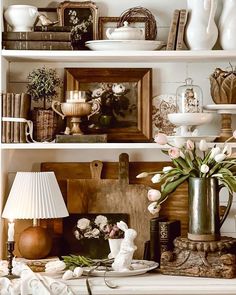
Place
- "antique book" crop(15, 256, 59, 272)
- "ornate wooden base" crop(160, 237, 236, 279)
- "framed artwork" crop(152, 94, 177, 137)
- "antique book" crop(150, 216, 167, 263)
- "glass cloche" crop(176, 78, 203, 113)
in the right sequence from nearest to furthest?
"ornate wooden base" crop(160, 237, 236, 279) < "antique book" crop(15, 256, 59, 272) < "antique book" crop(150, 216, 167, 263) < "glass cloche" crop(176, 78, 203, 113) < "framed artwork" crop(152, 94, 177, 137)

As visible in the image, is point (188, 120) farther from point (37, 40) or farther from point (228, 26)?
point (37, 40)

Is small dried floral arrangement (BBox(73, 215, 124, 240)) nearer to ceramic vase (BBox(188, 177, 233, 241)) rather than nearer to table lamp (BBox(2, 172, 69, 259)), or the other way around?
table lamp (BBox(2, 172, 69, 259))

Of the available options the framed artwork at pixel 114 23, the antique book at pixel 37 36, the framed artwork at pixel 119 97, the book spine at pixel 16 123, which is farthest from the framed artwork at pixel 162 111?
the book spine at pixel 16 123

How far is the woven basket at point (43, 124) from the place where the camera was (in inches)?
109

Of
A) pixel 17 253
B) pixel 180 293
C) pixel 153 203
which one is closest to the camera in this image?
pixel 180 293

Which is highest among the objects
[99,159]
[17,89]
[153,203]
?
[17,89]

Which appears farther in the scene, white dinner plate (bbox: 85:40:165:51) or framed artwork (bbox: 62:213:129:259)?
framed artwork (bbox: 62:213:129:259)

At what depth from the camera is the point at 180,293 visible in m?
2.37

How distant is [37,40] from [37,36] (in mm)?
16

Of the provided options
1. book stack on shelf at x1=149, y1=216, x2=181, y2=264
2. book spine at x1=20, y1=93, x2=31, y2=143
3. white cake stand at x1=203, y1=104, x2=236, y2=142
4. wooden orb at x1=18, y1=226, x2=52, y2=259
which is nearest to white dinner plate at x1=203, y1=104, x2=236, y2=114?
white cake stand at x1=203, y1=104, x2=236, y2=142

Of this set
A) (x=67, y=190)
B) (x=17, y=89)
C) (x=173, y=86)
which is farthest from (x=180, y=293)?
(x=17, y=89)

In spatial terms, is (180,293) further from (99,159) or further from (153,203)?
(99,159)

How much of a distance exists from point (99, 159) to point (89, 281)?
0.65m

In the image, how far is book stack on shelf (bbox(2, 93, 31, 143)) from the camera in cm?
270
